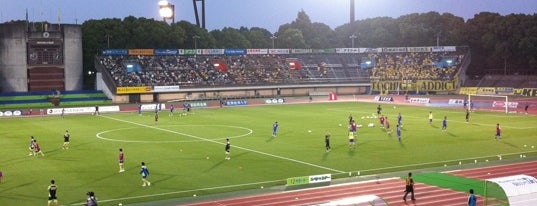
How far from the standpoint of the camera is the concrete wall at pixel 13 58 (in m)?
85.3

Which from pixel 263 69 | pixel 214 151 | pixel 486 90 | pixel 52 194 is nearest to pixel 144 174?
pixel 52 194

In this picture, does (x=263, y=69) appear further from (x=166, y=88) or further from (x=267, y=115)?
(x=267, y=115)

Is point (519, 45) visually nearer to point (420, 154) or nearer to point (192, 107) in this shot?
point (192, 107)

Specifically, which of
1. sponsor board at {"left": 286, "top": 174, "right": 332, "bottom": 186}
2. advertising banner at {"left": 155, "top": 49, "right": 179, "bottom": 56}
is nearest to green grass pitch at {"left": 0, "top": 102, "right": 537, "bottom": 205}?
sponsor board at {"left": 286, "top": 174, "right": 332, "bottom": 186}

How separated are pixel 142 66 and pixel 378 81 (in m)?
40.4

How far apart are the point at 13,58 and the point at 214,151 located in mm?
57236

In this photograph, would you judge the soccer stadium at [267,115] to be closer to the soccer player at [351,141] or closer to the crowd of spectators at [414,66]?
the crowd of spectators at [414,66]

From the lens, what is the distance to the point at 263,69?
340 ft

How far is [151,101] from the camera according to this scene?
3514 inches

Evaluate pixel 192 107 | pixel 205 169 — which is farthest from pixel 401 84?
pixel 205 169

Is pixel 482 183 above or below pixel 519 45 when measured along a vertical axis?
below

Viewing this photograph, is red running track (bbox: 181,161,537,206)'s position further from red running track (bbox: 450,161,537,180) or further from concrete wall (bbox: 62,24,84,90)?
concrete wall (bbox: 62,24,84,90)

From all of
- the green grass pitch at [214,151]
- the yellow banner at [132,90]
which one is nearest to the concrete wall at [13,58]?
→ the yellow banner at [132,90]

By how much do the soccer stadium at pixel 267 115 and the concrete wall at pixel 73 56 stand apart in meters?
0.21
